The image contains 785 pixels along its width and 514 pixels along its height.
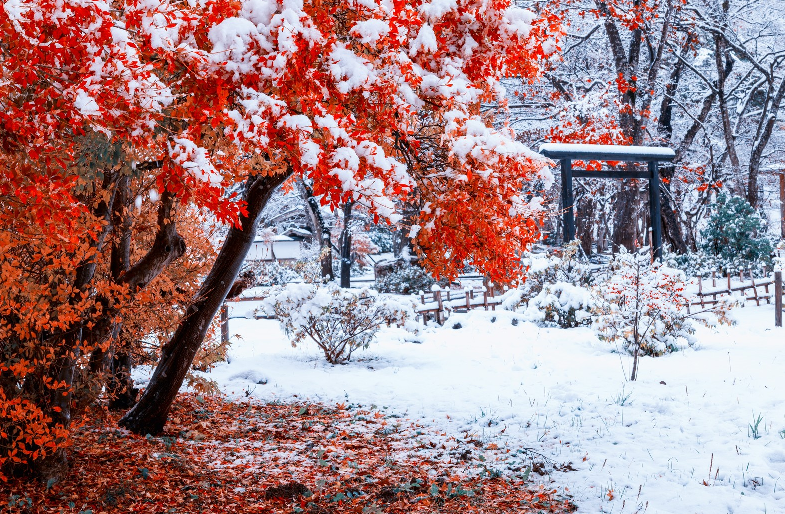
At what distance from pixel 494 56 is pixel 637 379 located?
542 cm

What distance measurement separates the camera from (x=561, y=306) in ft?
40.5

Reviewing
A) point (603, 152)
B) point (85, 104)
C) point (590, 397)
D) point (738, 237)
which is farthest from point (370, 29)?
point (738, 237)

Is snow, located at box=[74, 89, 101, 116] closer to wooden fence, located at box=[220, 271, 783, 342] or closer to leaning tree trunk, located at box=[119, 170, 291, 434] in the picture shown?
leaning tree trunk, located at box=[119, 170, 291, 434]

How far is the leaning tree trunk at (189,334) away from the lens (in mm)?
6207

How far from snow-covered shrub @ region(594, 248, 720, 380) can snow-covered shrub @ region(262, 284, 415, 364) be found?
3.34 m

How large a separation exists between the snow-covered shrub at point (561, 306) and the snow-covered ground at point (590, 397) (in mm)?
345

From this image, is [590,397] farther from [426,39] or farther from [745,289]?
[745,289]

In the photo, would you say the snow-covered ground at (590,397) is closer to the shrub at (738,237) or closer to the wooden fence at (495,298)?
the wooden fence at (495,298)

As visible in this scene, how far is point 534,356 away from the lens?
10258 millimetres

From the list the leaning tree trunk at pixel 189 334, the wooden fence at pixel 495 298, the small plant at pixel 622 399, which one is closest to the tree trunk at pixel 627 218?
the wooden fence at pixel 495 298

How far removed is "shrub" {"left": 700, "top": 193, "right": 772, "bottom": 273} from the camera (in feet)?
64.9

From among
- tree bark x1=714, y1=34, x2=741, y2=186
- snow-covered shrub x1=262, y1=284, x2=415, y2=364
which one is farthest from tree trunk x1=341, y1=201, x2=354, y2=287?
tree bark x1=714, y1=34, x2=741, y2=186

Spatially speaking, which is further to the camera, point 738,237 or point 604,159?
point 738,237

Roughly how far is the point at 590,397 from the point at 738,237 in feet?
51.0
